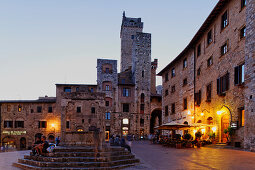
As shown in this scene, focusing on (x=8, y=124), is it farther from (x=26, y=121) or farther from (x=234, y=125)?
(x=234, y=125)

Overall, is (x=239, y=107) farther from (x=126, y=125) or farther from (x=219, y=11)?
(x=126, y=125)

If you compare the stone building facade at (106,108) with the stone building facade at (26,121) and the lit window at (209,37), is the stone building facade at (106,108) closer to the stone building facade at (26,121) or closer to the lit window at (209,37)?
the stone building facade at (26,121)

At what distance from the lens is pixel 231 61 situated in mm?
19672

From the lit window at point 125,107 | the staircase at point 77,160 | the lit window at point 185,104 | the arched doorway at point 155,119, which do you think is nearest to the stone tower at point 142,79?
the lit window at point 125,107

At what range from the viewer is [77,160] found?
417 inches

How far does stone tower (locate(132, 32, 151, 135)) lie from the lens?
1844 inches

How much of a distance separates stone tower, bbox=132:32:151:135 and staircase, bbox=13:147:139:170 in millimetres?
34835

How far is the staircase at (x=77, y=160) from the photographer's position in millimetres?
10188

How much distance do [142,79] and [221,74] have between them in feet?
85.3

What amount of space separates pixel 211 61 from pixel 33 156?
18.2m

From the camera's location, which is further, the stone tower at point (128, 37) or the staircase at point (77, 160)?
the stone tower at point (128, 37)

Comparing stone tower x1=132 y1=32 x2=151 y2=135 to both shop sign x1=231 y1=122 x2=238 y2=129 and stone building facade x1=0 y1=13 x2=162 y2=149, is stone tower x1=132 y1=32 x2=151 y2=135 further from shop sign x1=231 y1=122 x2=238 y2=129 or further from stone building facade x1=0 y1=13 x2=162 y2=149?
shop sign x1=231 y1=122 x2=238 y2=129

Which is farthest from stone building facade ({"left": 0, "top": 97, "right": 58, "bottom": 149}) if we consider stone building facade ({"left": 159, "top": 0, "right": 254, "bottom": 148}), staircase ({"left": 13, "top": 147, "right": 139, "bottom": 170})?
staircase ({"left": 13, "top": 147, "right": 139, "bottom": 170})

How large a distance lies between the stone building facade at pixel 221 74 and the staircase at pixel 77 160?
949 centimetres
